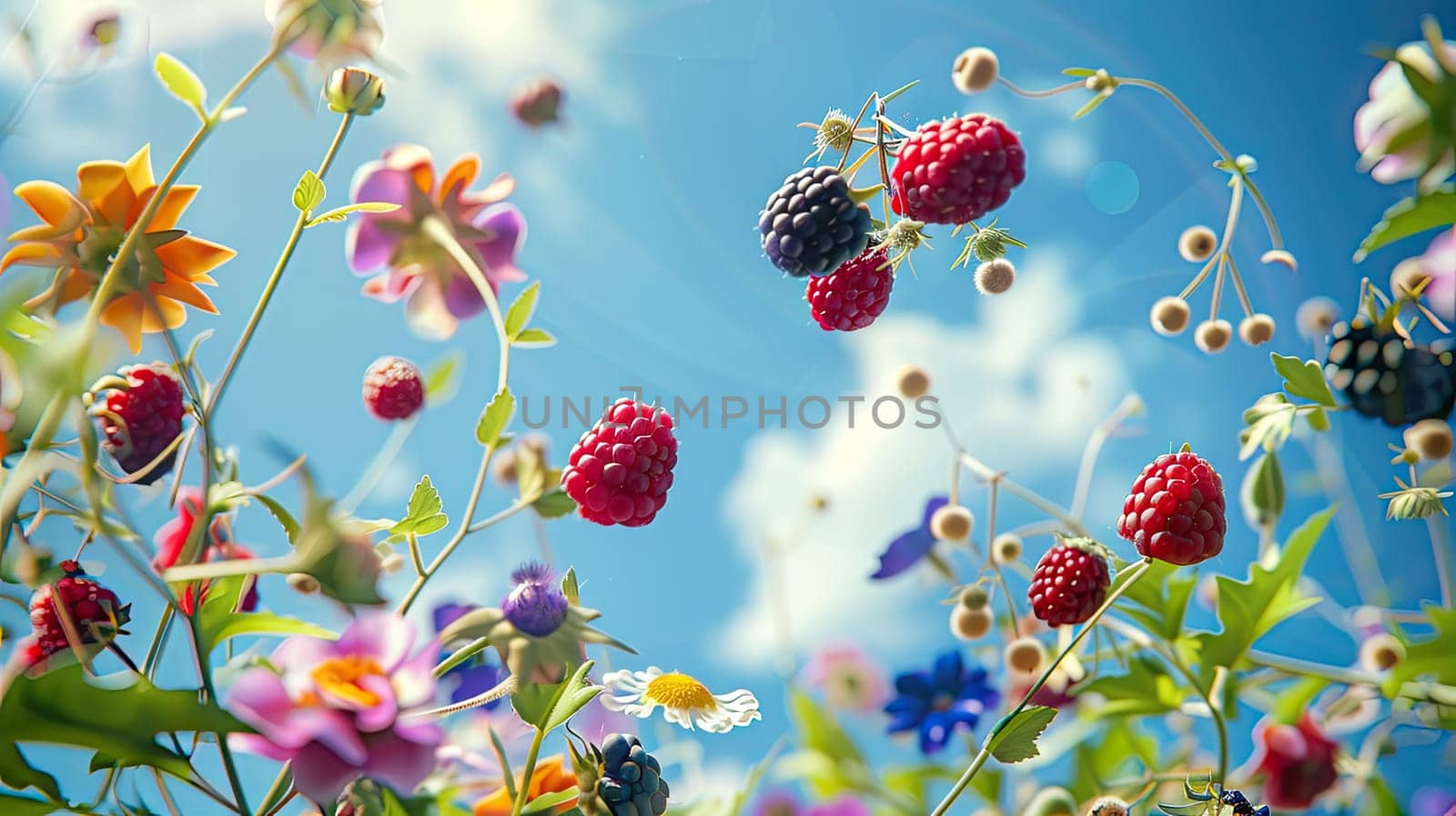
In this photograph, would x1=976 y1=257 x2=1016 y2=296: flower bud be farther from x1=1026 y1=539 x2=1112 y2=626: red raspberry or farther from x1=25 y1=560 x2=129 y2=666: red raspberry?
x1=25 y1=560 x2=129 y2=666: red raspberry

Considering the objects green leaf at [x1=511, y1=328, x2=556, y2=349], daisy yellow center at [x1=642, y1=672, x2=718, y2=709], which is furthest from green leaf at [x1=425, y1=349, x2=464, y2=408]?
daisy yellow center at [x1=642, y1=672, x2=718, y2=709]

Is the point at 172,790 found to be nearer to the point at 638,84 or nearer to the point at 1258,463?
the point at 638,84

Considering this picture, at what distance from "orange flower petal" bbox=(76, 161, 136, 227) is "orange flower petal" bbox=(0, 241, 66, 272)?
28mm

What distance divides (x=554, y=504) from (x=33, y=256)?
270mm

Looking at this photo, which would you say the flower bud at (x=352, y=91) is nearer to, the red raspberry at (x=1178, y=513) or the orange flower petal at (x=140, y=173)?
the orange flower petal at (x=140, y=173)

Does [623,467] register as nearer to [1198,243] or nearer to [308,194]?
[308,194]

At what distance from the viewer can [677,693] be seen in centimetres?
54

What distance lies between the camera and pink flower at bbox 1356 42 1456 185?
0.47 meters

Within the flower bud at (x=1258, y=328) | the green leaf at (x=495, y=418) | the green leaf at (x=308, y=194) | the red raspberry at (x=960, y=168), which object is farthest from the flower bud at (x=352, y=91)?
the flower bud at (x=1258, y=328)

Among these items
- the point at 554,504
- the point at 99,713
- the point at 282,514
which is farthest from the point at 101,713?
the point at 554,504

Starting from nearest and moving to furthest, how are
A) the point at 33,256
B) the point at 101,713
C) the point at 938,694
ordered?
the point at 101,713 < the point at 33,256 < the point at 938,694

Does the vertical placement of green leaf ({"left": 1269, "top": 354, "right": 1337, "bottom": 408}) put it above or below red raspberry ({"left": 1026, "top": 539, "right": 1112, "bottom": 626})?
above

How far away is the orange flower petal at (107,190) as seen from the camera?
465mm

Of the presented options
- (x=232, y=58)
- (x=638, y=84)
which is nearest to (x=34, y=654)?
(x=232, y=58)
